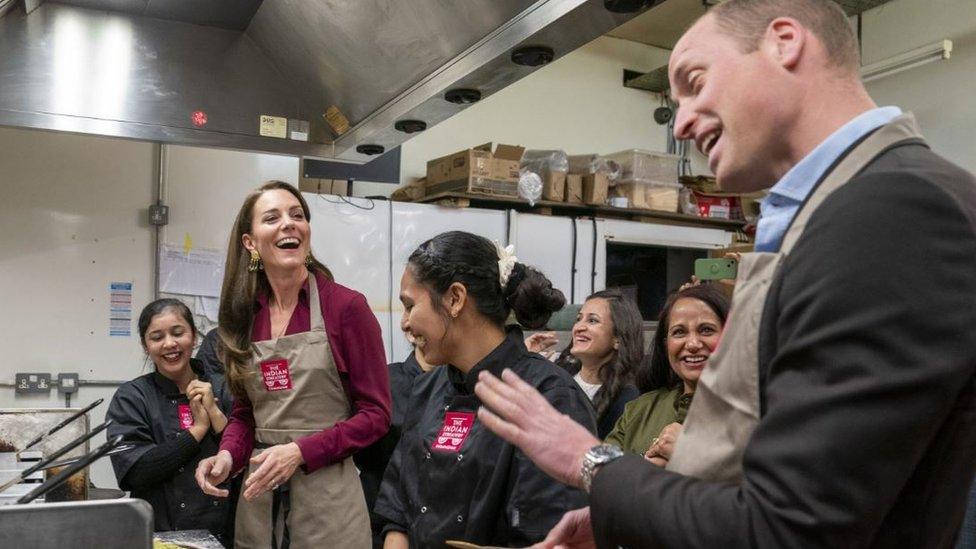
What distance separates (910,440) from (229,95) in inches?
86.3

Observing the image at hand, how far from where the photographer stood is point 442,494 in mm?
1487

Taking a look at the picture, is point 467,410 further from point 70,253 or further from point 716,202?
point 716,202

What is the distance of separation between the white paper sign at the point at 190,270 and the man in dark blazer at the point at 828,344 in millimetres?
3136

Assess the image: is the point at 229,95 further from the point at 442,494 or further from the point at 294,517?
the point at 442,494

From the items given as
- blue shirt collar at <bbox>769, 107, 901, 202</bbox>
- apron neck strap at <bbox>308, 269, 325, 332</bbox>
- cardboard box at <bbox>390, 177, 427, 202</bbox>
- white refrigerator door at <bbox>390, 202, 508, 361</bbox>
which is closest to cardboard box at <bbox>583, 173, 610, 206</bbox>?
white refrigerator door at <bbox>390, 202, 508, 361</bbox>

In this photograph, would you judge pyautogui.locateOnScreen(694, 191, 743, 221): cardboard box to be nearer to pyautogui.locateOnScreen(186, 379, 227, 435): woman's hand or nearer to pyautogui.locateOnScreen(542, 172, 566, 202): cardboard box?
pyautogui.locateOnScreen(542, 172, 566, 202): cardboard box

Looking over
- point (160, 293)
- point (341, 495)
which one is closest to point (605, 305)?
point (341, 495)

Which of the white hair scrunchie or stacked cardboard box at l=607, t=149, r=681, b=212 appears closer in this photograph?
the white hair scrunchie

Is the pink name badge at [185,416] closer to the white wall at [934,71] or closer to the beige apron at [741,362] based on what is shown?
the beige apron at [741,362]

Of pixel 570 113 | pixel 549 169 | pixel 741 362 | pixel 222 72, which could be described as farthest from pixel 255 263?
pixel 570 113

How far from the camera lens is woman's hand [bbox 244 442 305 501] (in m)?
1.68

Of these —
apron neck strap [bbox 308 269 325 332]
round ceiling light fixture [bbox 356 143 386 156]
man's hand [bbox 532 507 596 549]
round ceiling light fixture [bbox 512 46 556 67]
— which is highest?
round ceiling light fixture [bbox 512 46 556 67]

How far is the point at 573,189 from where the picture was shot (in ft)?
15.6

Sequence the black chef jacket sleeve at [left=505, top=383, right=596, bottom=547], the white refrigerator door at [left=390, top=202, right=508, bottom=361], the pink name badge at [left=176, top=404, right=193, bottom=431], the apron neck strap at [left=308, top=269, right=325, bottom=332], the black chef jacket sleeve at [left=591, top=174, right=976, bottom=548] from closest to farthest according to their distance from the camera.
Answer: the black chef jacket sleeve at [left=591, top=174, right=976, bottom=548] < the black chef jacket sleeve at [left=505, top=383, right=596, bottom=547] < the apron neck strap at [left=308, top=269, right=325, bottom=332] < the pink name badge at [left=176, top=404, right=193, bottom=431] < the white refrigerator door at [left=390, top=202, right=508, bottom=361]
